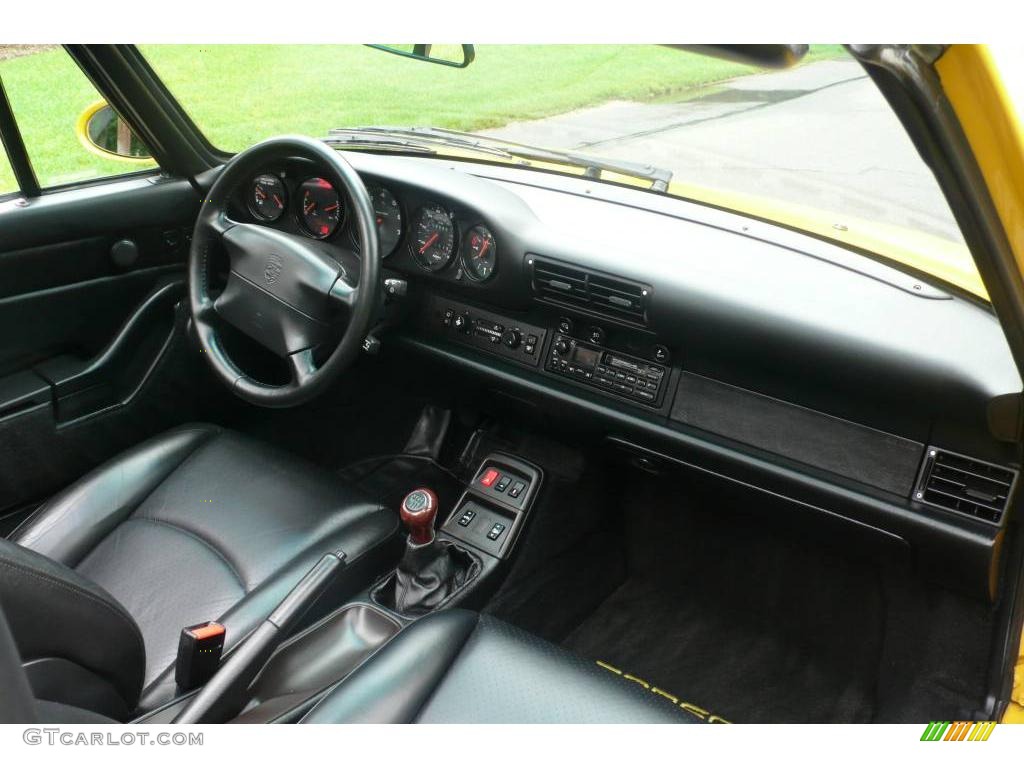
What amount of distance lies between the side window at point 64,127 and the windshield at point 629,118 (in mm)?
213

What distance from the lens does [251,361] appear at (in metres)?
2.81

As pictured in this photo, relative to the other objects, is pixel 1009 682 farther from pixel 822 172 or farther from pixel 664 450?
pixel 822 172

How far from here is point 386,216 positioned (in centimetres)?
246

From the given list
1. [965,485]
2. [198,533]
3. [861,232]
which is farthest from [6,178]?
[965,485]

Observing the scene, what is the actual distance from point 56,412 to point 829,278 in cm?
199

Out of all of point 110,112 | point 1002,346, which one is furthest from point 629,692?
point 110,112

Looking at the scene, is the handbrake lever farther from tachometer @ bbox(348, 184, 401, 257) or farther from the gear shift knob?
tachometer @ bbox(348, 184, 401, 257)

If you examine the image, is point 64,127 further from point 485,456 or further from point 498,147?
point 485,456

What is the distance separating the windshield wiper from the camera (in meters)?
2.29

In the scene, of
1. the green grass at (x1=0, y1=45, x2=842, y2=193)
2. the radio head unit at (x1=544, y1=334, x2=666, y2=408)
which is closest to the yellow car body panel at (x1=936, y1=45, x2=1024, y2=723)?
the green grass at (x1=0, y1=45, x2=842, y2=193)

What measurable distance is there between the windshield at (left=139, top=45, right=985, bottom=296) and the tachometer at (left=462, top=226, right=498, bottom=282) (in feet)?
1.02
